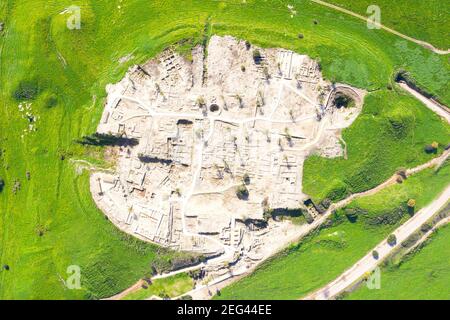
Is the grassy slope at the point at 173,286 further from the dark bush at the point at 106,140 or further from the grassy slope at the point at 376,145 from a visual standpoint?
the grassy slope at the point at 376,145

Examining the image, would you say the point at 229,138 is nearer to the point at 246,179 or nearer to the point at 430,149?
the point at 246,179

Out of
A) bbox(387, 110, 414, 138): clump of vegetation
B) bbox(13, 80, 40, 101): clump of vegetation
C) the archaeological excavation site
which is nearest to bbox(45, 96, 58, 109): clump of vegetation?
bbox(13, 80, 40, 101): clump of vegetation

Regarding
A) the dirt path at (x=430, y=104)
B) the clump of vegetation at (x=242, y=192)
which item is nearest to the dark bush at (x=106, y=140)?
the clump of vegetation at (x=242, y=192)

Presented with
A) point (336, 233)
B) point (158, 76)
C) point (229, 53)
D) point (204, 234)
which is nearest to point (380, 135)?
point (336, 233)

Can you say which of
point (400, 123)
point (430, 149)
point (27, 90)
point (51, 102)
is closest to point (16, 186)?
point (51, 102)

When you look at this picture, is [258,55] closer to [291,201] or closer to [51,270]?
[291,201]
